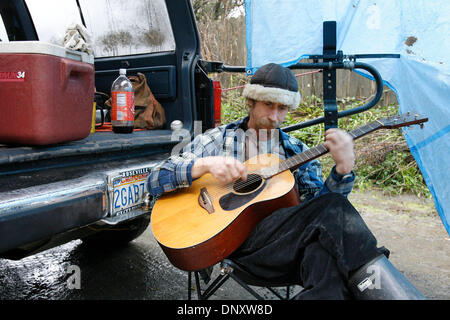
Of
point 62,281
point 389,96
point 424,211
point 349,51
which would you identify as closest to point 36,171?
point 62,281

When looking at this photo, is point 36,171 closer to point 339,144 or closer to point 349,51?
point 339,144

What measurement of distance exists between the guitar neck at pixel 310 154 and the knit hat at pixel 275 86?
308 millimetres

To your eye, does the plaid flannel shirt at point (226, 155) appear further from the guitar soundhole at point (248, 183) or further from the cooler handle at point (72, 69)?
the cooler handle at point (72, 69)

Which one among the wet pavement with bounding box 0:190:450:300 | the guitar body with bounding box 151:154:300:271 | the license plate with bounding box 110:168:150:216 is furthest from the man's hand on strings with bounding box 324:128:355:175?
the wet pavement with bounding box 0:190:450:300

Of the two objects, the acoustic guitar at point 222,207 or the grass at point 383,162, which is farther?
the grass at point 383,162

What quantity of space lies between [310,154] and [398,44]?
947 millimetres

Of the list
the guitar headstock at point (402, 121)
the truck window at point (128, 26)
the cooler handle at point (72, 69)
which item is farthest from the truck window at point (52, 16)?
the guitar headstock at point (402, 121)

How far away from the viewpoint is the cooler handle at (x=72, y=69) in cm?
166

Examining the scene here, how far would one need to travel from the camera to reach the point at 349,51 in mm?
2246

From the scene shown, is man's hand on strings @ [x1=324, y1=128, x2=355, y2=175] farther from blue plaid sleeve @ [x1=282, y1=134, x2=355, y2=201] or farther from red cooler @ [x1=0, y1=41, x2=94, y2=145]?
red cooler @ [x1=0, y1=41, x2=94, y2=145]

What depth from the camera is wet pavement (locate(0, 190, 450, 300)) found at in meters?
2.46

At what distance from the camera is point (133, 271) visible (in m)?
2.77

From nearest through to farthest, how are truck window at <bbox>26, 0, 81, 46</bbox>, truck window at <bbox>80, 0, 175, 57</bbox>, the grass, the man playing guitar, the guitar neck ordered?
the man playing guitar
the guitar neck
truck window at <bbox>80, 0, 175, 57</bbox>
truck window at <bbox>26, 0, 81, 46</bbox>
the grass

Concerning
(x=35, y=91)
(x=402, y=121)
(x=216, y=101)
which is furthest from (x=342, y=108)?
(x=35, y=91)
